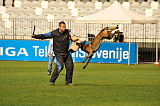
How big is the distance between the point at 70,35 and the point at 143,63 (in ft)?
50.5

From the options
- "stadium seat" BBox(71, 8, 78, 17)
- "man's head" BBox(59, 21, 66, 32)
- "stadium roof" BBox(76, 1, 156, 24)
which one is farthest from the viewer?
"stadium seat" BBox(71, 8, 78, 17)

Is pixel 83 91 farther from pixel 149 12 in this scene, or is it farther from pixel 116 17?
pixel 149 12

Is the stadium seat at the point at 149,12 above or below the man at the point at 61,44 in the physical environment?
above

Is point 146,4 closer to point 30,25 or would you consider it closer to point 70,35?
point 30,25

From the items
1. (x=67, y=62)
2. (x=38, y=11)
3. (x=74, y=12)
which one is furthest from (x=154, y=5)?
(x=67, y=62)

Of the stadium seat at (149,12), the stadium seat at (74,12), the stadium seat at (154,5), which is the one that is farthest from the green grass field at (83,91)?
the stadium seat at (154,5)

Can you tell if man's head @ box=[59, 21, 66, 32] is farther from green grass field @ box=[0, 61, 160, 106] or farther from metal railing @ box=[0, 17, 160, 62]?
metal railing @ box=[0, 17, 160, 62]

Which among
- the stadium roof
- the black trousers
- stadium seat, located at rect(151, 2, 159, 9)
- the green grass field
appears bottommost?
the green grass field

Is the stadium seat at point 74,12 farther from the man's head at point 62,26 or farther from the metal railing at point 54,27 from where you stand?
the man's head at point 62,26

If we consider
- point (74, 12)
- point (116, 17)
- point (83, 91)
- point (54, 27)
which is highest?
point (74, 12)

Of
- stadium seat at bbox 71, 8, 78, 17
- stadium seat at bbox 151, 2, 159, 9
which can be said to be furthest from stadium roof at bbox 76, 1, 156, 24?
stadium seat at bbox 151, 2, 159, 9

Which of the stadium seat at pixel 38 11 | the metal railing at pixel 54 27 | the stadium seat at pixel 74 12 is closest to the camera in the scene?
the metal railing at pixel 54 27

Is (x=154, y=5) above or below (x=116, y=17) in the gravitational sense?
above

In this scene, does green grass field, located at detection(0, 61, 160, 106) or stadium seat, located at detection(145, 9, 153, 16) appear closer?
green grass field, located at detection(0, 61, 160, 106)
